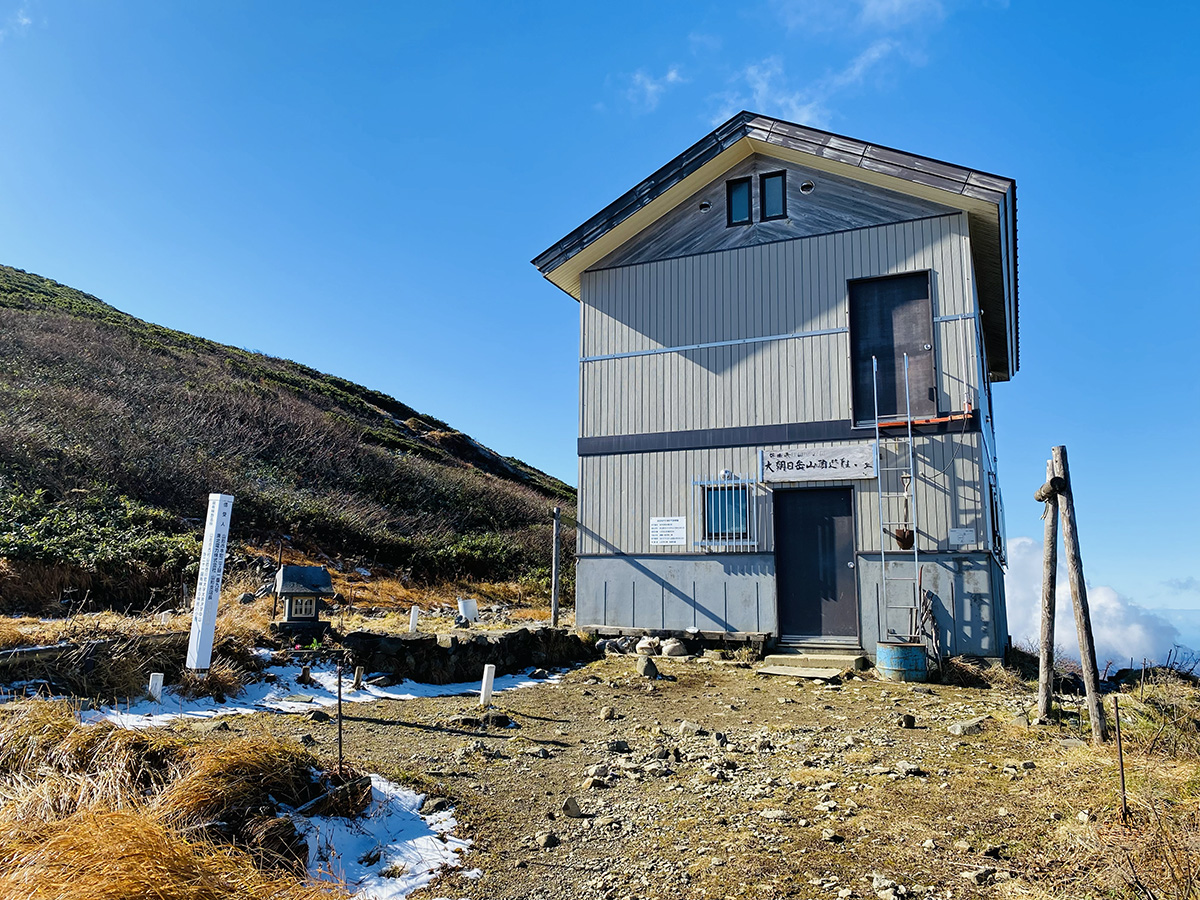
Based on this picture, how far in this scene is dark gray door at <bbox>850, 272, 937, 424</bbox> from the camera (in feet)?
40.8

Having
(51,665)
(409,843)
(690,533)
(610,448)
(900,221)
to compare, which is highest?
(900,221)

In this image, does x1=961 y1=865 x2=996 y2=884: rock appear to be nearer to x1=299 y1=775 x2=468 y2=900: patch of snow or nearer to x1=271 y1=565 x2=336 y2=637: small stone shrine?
x1=299 y1=775 x2=468 y2=900: patch of snow

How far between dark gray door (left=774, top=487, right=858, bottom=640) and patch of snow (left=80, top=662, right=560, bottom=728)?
4751 millimetres

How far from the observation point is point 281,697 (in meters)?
8.07

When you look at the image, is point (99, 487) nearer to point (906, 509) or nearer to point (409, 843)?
point (409, 843)

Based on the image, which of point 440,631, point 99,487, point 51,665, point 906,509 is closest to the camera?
point 51,665

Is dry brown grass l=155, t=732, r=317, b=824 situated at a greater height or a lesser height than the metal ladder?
lesser

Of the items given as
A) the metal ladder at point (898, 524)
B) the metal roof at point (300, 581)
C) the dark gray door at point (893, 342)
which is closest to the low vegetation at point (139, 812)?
the metal roof at point (300, 581)

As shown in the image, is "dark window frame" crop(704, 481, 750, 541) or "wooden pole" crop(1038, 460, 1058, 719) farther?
"dark window frame" crop(704, 481, 750, 541)

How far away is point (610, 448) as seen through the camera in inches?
567

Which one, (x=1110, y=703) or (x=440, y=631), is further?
(x=440, y=631)

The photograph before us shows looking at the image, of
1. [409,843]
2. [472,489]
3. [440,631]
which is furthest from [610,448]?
[472,489]

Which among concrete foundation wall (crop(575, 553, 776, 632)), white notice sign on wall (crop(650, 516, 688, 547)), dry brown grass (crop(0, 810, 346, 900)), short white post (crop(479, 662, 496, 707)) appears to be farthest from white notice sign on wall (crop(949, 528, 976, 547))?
dry brown grass (crop(0, 810, 346, 900))

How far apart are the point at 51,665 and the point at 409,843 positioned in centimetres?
472
